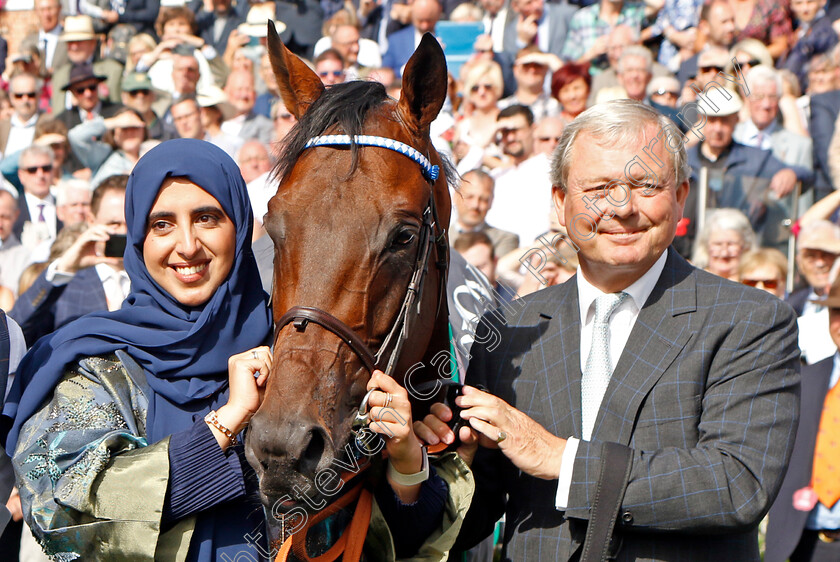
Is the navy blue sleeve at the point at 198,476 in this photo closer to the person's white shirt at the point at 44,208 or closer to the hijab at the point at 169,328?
the hijab at the point at 169,328

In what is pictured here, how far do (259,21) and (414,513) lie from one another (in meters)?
9.89

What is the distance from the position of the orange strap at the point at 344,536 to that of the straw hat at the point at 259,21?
9.38 m

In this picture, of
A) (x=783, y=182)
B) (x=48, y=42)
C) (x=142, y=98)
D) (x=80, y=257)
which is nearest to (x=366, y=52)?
(x=142, y=98)

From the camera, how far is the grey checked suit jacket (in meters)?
2.47

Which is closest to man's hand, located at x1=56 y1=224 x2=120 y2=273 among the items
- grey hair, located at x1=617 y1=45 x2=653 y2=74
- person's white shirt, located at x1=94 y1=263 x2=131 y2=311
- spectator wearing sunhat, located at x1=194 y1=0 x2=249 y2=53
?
person's white shirt, located at x1=94 y1=263 x2=131 y2=311

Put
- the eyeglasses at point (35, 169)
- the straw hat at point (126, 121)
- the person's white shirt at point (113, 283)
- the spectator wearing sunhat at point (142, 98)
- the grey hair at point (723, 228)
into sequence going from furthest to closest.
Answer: the spectator wearing sunhat at point (142, 98) < the straw hat at point (126, 121) < the eyeglasses at point (35, 169) < the grey hair at point (723, 228) < the person's white shirt at point (113, 283)

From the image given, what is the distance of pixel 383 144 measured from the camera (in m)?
2.71

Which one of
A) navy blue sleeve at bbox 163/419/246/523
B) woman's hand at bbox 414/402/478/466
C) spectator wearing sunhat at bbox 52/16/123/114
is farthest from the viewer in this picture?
spectator wearing sunhat at bbox 52/16/123/114

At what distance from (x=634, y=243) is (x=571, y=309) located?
323 mm

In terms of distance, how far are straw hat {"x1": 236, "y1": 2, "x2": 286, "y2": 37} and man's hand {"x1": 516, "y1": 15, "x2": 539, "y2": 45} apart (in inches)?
118

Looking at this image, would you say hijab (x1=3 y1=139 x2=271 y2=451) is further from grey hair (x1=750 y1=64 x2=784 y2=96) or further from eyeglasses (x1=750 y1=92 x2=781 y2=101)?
grey hair (x1=750 y1=64 x2=784 y2=96)

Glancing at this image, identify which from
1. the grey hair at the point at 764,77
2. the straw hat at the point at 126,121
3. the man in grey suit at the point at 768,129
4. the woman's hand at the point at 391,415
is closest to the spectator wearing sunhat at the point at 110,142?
the straw hat at the point at 126,121

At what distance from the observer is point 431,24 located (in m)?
10.6

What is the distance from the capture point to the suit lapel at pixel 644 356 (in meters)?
2.61
